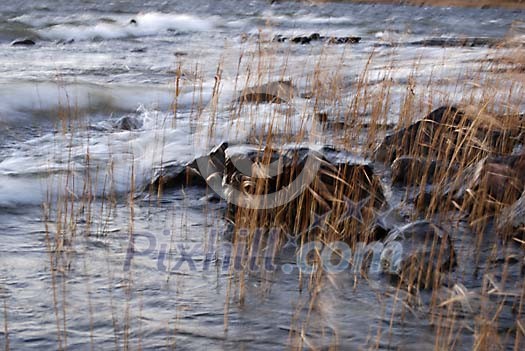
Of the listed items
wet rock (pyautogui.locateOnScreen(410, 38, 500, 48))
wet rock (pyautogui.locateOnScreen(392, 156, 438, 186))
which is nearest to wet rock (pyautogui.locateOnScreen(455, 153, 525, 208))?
wet rock (pyautogui.locateOnScreen(392, 156, 438, 186))

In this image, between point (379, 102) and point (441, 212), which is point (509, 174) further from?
point (379, 102)

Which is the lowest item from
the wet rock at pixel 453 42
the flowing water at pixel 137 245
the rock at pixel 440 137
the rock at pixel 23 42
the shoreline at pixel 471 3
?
the flowing water at pixel 137 245

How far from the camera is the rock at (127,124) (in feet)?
28.7

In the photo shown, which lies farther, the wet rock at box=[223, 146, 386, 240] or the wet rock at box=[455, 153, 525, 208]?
the wet rock at box=[455, 153, 525, 208]

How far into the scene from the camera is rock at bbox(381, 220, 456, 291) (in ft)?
13.9

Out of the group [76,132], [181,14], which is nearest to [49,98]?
[76,132]

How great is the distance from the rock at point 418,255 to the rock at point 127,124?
4.80m

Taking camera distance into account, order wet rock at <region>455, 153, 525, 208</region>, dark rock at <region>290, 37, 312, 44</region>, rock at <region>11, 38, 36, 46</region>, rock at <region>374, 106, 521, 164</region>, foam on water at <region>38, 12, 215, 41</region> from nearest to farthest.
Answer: wet rock at <region>455, 153, 525, 208</region> < rock at <region>374, 106, 521, 164</region> < rock at <region>11, 38, 36, 46</region> < dark rock at <region>290, 37, 312, 44</region> < foam on water at <region>38, 12, 215, 41</region>

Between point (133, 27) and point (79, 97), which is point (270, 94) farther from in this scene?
point (133, 27)

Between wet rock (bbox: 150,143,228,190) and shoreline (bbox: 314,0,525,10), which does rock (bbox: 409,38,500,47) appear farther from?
shoreline (bbox: 314,0,525,10)

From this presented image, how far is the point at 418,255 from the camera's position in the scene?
428cm

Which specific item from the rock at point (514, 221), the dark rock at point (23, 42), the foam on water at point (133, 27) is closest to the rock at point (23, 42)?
the dark rock at point (23, 42)

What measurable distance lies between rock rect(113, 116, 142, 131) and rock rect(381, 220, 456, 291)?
4.80 m

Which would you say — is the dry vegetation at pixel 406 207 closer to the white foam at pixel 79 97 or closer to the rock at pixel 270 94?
the rock at pixel 270 94
